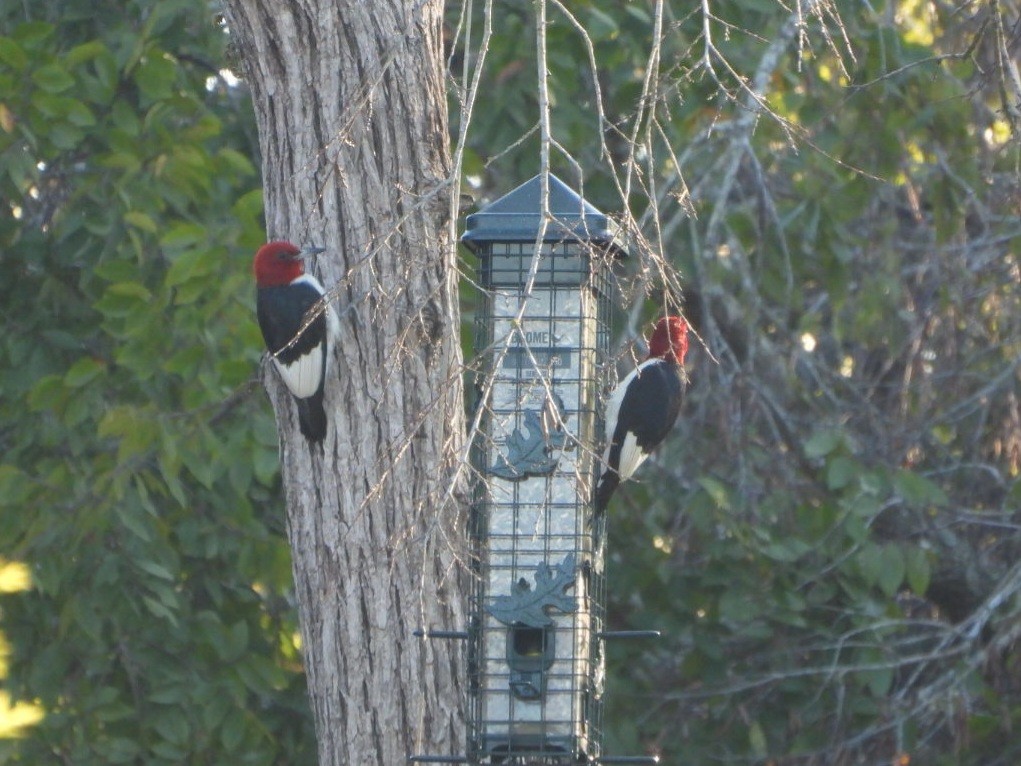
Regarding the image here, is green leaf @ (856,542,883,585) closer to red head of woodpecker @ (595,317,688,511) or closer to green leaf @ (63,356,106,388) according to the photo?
red head of woodpecker @ (595,317,688,511)

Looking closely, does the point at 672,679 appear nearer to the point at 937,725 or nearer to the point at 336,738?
the point at 937,725

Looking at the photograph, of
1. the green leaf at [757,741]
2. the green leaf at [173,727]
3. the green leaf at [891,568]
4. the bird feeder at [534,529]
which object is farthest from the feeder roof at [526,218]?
the green leaf at [757,741]

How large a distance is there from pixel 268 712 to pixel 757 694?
6.49 ft

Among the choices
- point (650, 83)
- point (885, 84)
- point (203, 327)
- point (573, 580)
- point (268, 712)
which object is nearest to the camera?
point (650, 83)

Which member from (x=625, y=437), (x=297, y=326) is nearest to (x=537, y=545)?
(x=625, y=437)

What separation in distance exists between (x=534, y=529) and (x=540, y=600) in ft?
0.72

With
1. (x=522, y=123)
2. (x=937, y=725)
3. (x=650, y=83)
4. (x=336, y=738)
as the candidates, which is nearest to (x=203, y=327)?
(x=522, y=123)

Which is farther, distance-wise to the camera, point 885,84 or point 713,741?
point 713,741

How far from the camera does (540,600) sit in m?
4.51

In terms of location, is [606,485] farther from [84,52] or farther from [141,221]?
[84,52]

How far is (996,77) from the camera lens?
467 cm

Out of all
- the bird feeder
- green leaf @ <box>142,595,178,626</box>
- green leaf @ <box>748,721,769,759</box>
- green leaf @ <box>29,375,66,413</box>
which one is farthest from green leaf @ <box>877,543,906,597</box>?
green leaf @ <box>29,375,66,413</box>

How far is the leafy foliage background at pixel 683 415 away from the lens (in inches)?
245

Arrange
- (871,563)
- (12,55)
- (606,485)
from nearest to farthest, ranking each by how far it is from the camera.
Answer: (606,485) < (12,55) < (871,563)
